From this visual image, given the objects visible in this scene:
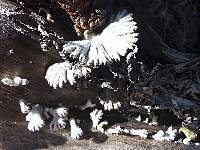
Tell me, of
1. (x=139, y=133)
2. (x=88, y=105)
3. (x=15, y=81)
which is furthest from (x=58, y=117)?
(x=139, y=133)

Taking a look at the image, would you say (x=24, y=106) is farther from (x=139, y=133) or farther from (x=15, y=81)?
(x=139, y=133)

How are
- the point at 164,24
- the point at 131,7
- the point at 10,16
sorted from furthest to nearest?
the point at 164,24 → the point at 131,7 → the point at 10,16

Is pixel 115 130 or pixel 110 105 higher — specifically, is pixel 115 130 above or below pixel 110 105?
below

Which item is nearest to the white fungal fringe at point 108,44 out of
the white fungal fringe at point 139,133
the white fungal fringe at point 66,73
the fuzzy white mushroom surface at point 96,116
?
the white fungal fringe at point 66,73

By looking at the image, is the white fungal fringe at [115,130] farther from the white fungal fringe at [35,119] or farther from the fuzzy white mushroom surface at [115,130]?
the white fungal fringe at [35,119]

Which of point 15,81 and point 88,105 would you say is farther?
point 88,105

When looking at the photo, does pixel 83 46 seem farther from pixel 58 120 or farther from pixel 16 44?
pixel 58 120

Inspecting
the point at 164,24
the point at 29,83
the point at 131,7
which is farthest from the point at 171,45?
the point at 29,83
